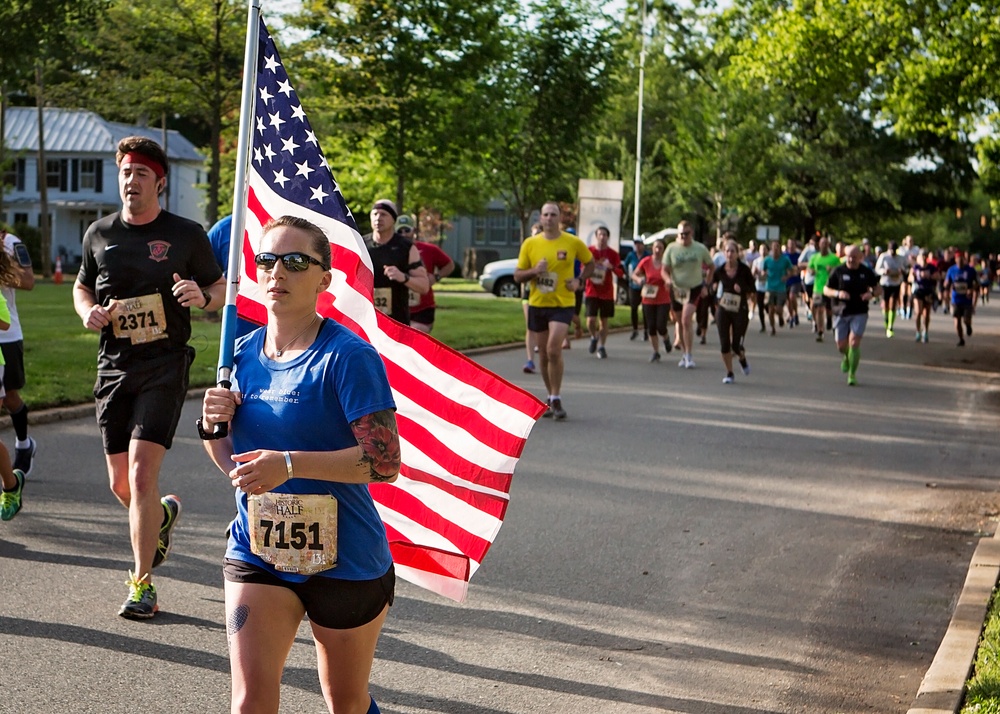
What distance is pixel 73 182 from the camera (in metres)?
70.2

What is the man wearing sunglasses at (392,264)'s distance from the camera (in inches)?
457

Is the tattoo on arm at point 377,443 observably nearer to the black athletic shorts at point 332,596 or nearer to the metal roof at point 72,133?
the black athletic shorts at point 332,596

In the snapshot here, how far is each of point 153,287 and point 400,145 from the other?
2544cm

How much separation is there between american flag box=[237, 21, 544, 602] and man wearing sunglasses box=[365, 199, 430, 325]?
21.6 feet

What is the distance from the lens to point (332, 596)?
360 cm

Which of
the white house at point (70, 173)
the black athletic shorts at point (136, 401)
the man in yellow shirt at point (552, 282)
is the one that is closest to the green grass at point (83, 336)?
the black athletic shorts at point (136, 401)

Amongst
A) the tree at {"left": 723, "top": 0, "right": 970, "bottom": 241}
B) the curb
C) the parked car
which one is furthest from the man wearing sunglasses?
the tree at {"left": 723, "top": 0, "right": 970, "bottom": 241}

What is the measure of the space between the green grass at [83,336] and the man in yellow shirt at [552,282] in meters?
3.23

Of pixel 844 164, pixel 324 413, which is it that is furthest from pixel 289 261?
pixel 844 164

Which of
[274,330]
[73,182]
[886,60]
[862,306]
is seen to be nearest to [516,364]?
[862,306]

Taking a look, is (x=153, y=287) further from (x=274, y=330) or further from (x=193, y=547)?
(x=274, y=330)

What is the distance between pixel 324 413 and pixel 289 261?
40 cm

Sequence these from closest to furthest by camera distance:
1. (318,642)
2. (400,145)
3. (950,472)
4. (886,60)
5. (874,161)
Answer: (318,642) → (950,472) → (886,60) → (400,145) → (874,161)

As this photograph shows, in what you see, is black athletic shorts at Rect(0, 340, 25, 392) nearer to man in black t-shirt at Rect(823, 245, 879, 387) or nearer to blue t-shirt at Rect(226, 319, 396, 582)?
blue t-shirt at Rect(226, 319, 396, 582)
